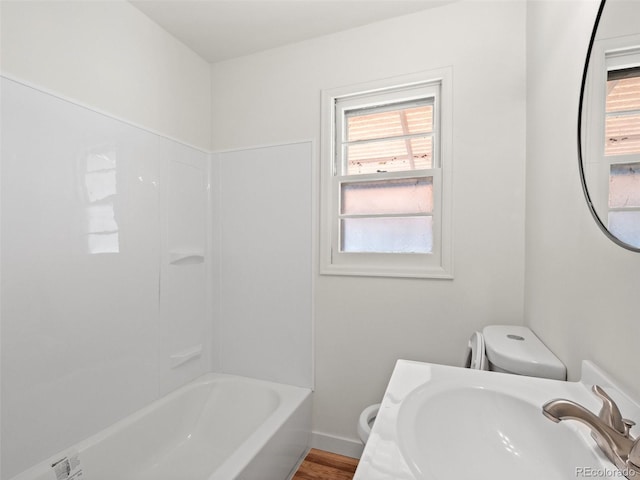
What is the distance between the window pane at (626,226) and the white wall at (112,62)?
2012 mm

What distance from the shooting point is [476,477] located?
71cm

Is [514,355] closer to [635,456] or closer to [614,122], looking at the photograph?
[635,456]

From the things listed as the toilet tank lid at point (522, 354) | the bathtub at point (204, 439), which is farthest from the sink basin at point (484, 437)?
the bathtub at point (204, 439)

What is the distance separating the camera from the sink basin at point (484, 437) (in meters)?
0.67

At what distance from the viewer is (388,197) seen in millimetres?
1938

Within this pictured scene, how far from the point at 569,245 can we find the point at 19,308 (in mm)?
2017

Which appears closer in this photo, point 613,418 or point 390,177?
point 613,418

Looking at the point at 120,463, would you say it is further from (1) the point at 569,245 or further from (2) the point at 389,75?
(2) the point at 389,75

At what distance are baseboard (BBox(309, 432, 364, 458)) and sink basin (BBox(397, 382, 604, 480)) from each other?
1.30 metres

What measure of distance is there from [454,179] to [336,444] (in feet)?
5.56

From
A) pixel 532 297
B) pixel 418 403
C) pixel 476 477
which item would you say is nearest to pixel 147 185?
pixel 418 403

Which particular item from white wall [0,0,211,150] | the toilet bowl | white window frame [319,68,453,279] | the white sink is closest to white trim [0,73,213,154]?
white wall [0,0,211,150]

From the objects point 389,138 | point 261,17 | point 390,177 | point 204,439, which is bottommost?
point 204,439

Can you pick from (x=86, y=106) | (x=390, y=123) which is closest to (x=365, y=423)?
(x=390, y=123)
